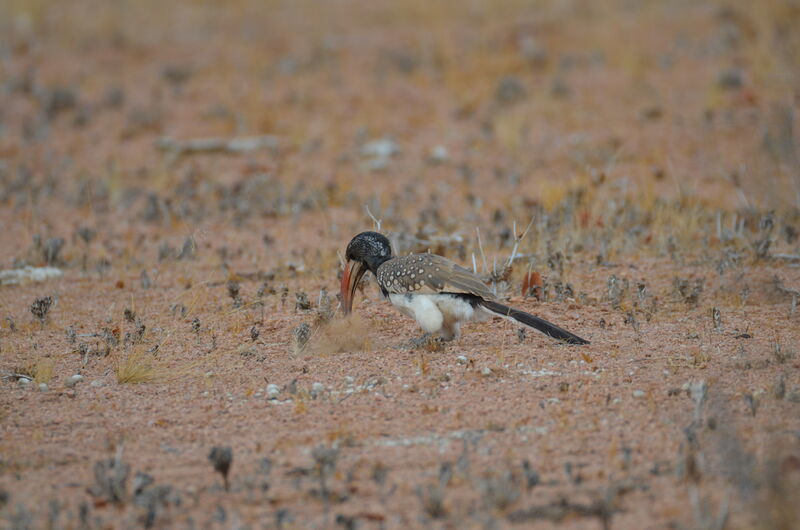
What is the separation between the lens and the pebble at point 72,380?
586cm

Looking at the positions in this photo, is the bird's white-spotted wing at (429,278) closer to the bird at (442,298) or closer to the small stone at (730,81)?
the bird at (442,298)

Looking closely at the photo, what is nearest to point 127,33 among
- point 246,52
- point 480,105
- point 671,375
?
point 246,52

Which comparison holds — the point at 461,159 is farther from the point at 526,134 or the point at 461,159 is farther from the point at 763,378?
the point at 763,378

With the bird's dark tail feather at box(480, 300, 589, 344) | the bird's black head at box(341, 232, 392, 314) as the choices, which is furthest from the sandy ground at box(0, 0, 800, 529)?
the bird's black head at box(341, 232, 392, 314)

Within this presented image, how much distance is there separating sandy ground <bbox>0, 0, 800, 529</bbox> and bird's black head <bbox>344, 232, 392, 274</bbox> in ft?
1.52

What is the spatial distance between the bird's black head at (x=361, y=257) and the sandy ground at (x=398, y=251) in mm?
264

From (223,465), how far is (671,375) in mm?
2724

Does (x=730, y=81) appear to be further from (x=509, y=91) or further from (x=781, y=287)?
(x=781, y=287)

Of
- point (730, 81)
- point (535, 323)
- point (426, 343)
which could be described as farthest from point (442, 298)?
point (730, 81)

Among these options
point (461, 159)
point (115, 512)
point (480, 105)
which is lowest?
point (115, 512)

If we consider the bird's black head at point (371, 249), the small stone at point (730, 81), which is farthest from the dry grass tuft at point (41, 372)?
the small stone at point (730, 81)

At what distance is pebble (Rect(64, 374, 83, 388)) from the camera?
5863mm

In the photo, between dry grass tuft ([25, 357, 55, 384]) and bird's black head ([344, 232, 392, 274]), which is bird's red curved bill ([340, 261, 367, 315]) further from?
dry grass tuft ([25, 357, 55, 384])

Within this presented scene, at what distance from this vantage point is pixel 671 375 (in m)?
5.55
